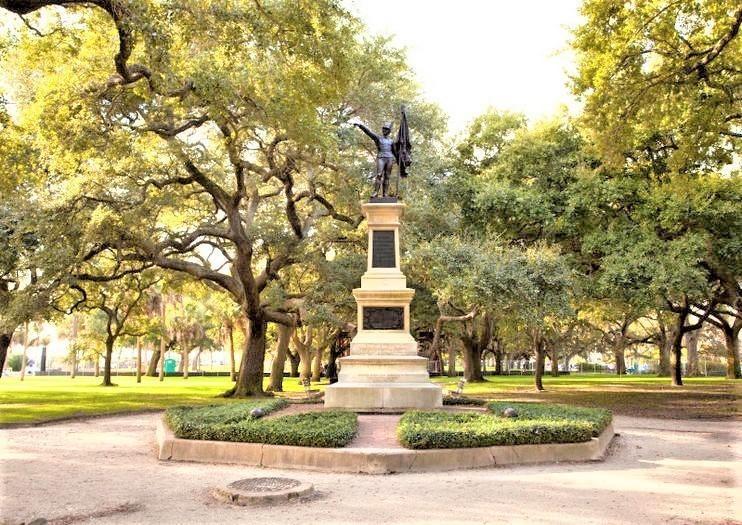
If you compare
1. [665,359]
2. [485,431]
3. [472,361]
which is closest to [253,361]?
[485,431]

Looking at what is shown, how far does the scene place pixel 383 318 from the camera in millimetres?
16703

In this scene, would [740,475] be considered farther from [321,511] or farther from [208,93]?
[208,93]

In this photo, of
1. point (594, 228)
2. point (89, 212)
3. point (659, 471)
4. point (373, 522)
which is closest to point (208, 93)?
point (89, 212)

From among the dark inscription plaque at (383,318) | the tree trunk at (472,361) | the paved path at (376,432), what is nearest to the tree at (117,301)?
the dark inscription plaque at (383,318)

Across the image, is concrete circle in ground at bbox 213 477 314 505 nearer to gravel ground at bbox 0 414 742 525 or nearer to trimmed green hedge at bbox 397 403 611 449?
gravel ground at bbox 0 414 742 525

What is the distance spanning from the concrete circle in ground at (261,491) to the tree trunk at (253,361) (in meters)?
18.0

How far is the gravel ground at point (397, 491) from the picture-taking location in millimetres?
7230

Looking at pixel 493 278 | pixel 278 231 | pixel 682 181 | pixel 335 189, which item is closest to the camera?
pixel 682 181

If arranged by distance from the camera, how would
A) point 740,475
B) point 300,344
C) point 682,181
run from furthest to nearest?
point 300,344 → point 682,181 → point 740,475

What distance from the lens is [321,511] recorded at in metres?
7.41

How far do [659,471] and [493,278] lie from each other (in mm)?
10789

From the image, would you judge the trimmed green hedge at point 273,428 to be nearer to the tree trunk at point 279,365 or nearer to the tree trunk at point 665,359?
the tree trunk at point 279,365

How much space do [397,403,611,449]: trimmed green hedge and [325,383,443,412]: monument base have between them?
2439mm

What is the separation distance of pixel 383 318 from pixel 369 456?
7076mm
